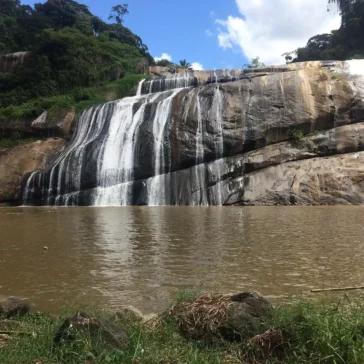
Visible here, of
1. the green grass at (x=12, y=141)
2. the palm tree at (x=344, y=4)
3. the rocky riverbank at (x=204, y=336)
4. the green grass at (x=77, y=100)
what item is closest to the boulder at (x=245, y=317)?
the rocky riverbank at (x=204, y=336)

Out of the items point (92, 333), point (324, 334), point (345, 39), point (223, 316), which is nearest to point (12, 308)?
point (92, 333)

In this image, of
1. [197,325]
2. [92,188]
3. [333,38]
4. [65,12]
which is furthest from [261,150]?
[65,12]

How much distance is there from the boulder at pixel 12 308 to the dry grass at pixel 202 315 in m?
1.70

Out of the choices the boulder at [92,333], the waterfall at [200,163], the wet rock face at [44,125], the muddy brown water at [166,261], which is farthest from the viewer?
the wet rock face at [44,125]

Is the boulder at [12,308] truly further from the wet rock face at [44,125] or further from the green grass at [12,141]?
the wet rock face at [44,125]

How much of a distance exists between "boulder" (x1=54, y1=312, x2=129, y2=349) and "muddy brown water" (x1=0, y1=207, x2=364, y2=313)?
1965 mm

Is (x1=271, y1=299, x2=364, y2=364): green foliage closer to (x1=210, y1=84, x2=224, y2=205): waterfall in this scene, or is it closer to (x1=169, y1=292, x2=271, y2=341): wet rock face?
(x1=169, y1=292, x2=271, y2=341): wet rock face

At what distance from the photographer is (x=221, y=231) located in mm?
12250

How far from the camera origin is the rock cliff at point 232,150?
81.4ft

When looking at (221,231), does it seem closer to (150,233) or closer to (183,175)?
(150,233)

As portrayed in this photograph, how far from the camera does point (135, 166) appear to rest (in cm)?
2766

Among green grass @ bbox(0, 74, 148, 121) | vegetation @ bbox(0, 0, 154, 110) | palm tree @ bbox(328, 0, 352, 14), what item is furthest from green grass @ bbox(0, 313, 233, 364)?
palm tree @ bbox(328, 0, 352, 14)

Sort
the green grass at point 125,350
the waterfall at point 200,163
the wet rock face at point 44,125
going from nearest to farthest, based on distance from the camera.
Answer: the green grass at point 125,350
the waterfall at point 200,163
the wet rock face at point 44,125

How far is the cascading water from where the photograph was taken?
2617 cm
